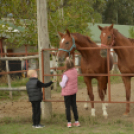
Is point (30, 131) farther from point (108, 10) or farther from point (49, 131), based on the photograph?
point (108, 10)

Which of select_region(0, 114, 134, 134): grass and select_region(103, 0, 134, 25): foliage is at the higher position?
select_region(103, 0, 134, 25): foliage

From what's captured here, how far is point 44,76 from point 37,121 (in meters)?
1.01

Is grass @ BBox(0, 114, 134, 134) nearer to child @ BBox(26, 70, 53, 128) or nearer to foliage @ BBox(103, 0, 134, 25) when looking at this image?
child @ BBox(26, 70, 53, 128)

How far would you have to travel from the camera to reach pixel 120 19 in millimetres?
37969

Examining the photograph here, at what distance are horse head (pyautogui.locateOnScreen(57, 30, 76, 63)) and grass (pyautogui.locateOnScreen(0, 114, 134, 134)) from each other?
1.29m

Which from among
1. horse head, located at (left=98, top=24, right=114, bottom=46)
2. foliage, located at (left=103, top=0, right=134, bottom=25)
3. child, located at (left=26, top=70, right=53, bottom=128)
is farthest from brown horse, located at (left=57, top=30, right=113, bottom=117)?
foliage, located at (left=103, top=0, right=134, bottom=25)

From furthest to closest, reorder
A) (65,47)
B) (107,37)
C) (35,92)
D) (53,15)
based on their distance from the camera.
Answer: (53,15)
(107,37)
(65,47)
(35,92)

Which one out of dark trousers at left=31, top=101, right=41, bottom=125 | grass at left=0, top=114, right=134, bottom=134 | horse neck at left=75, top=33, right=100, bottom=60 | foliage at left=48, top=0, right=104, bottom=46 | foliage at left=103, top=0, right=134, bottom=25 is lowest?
grass at left=0, top=114, right=134, bottom=134

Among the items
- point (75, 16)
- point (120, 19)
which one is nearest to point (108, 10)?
point (120, 19)

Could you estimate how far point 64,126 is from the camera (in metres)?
4.16

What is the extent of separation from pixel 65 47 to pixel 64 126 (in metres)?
1.57

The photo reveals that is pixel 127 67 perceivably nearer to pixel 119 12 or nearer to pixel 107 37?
pixel 107 37

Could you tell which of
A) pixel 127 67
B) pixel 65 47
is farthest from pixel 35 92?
pixel 127 67

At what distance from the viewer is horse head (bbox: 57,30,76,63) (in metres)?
4.31
